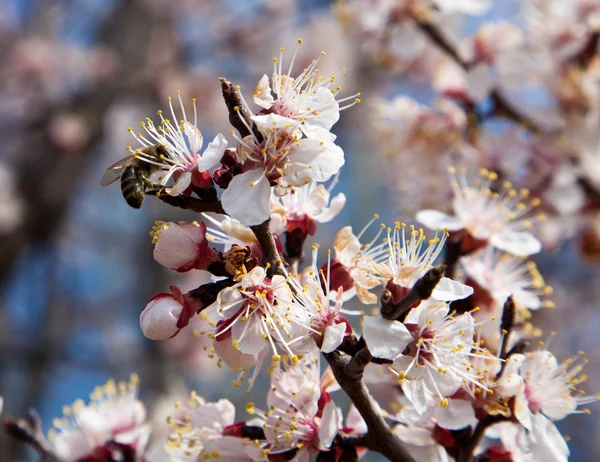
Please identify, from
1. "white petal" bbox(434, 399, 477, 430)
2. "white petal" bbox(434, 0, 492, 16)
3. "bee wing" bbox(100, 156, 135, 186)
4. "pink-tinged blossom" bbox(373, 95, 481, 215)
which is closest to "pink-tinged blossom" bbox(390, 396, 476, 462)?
"white petal" bbox(434, 399, 477, 430)

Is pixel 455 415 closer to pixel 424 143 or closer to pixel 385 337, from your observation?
pixel 385 337

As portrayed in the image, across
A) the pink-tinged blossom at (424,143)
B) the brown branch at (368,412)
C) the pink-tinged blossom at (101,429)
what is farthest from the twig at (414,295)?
the pink-tinged blossom at (424,143)

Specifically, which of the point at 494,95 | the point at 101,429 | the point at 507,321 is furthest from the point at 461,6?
the point at 101,429

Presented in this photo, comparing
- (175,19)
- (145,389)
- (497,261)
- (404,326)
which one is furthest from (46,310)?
(404,326)

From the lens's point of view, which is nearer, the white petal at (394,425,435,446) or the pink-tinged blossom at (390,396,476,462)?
the pink-tinged blossom at (390,396,476,462)

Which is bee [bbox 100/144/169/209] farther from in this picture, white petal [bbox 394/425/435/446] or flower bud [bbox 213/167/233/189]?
white petal [bbox 394/425/435/446]

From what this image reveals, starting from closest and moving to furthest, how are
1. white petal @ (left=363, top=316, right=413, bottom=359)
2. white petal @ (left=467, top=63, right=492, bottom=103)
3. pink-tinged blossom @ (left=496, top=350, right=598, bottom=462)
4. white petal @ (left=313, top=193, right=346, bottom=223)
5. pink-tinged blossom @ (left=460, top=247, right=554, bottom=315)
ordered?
1. white petal @ (left=363, top=316, right=413, bottom=359)
2. pink-tinged blossom @ (left=496, top=350, right=598, bottom=462)
3. white petal @ (left=313, top=193, right=346, bottom=223)
4. pink-tinged blossom @ (left=460, top=247, right=554, bottom=315)
5. white petal @ (left=467, top=63, right=492, bottom=103)

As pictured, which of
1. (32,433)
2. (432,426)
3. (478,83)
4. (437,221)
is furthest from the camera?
(478,83)

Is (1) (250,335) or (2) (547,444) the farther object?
(2) (547,444)
